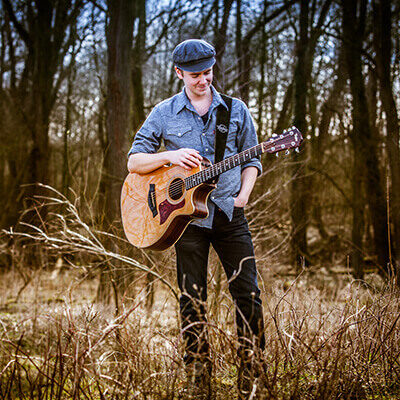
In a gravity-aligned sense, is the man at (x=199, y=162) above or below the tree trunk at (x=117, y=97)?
below

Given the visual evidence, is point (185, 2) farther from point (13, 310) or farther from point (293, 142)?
point (293, 142)

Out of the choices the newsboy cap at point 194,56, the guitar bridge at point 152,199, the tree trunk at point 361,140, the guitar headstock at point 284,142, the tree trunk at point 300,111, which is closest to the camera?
the guitar headstock at point 284,142

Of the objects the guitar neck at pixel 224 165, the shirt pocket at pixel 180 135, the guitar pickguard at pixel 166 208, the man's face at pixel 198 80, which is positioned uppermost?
the man's face at pixel 198 80

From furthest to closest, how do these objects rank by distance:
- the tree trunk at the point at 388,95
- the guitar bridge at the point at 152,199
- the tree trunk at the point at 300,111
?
the tree trunk at the point at 300,111 < the tree trunk at the point at 388,95 < the guitar bridge at the point at 152,199

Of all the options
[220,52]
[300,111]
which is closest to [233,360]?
[220,52]

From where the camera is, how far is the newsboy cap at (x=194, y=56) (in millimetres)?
2543

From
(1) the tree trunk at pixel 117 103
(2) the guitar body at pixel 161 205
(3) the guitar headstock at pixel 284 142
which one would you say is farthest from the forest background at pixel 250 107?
(3) the guitar headstock at pixel 284 142

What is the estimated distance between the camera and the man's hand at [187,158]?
100 inches

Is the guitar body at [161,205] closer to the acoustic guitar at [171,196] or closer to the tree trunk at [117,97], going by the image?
the acoustic guitar at [171,196]

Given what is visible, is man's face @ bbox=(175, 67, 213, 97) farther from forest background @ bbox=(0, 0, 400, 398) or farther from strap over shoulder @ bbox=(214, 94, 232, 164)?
forest background @ bbox=(0, 0, 400, 398)

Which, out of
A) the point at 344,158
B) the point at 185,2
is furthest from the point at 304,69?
the point at 344,158

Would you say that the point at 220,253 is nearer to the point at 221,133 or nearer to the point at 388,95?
the point at 221,133

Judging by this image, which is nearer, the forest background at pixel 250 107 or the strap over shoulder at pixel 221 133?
the strap over shoulder at pixel 221 133

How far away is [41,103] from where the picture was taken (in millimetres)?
9656
